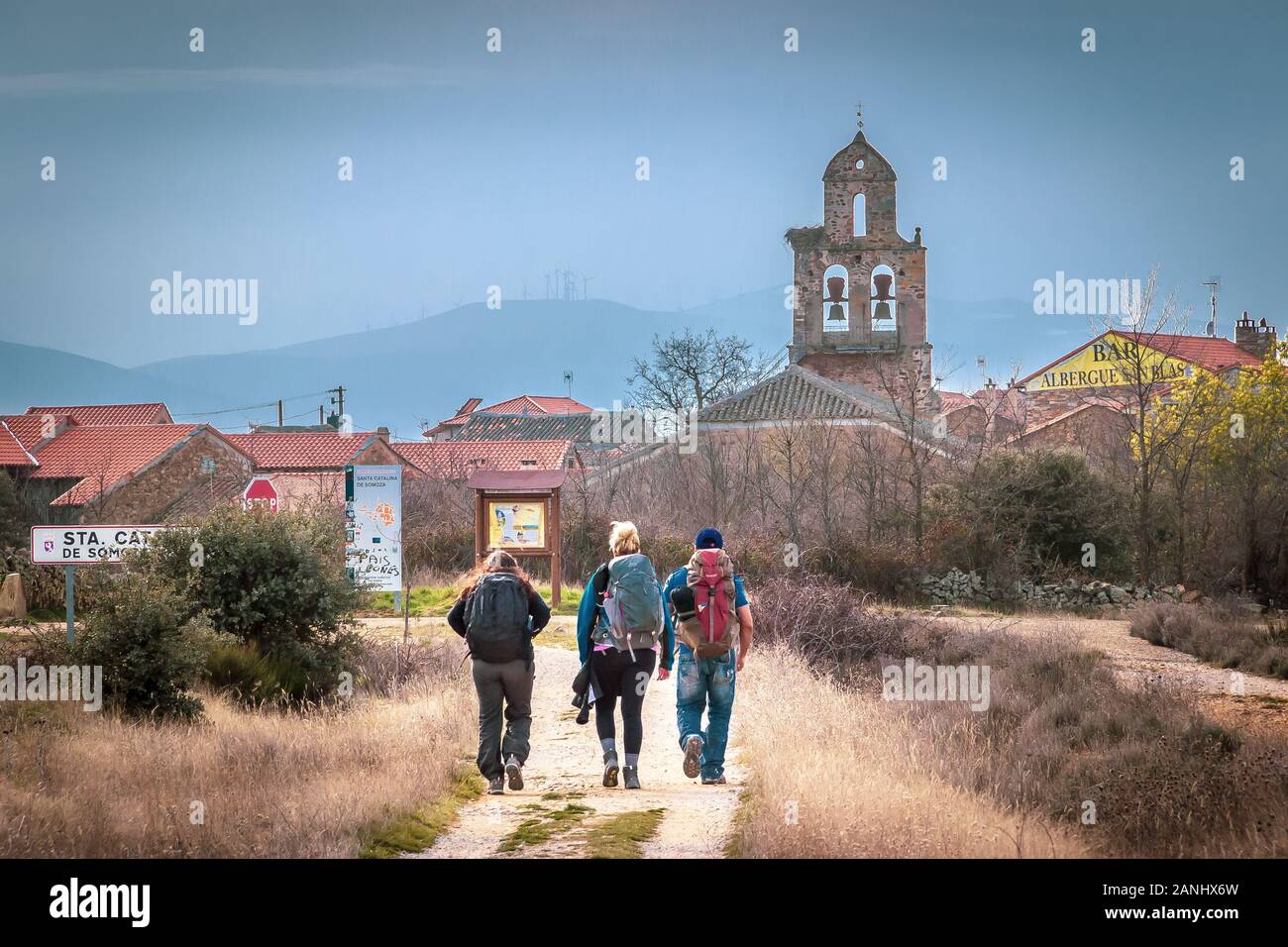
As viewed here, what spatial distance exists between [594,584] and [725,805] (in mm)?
2130

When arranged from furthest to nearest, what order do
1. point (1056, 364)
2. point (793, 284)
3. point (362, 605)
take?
point (1056, 364) → point (793, 284) → point (362, 605)

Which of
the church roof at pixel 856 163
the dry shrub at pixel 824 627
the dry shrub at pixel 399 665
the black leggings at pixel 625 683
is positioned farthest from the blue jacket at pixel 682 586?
the church roof at pixel 856 163

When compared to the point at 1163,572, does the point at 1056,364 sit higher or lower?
higher

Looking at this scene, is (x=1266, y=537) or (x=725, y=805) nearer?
(x=725, y=805)

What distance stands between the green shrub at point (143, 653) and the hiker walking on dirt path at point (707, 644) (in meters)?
5.68

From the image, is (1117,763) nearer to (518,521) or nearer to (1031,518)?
(518,521)

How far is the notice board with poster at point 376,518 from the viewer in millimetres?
24906

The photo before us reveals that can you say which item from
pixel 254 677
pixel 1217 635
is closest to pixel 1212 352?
pixel 1217 635

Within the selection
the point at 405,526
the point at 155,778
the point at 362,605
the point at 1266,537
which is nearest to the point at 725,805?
the point at 155,778

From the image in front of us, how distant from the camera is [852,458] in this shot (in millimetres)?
35406

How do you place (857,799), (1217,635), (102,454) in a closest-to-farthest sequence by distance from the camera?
(857,799) → (1217,635) → (102,454)

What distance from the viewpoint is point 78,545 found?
1641cm

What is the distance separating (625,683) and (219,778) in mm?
3396
